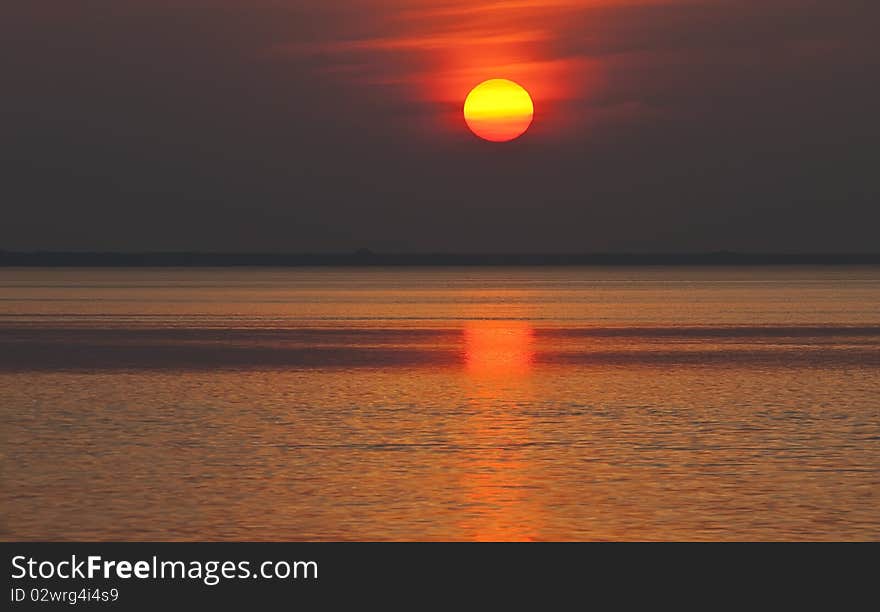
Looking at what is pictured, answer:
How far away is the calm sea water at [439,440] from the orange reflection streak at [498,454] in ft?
0.19

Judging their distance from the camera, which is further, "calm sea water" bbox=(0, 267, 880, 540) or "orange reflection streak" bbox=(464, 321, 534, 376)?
"orange reflection streak" bbox=(464, 321, 534, 376)

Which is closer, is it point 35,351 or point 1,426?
point 1,426

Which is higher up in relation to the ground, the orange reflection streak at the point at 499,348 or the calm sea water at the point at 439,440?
the orange reflection streak at the point at 499,348

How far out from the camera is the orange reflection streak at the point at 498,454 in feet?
58.2

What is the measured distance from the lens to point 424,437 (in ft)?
84.9

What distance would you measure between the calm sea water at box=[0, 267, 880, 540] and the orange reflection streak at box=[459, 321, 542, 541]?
6cm

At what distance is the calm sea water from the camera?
18016 millimetres

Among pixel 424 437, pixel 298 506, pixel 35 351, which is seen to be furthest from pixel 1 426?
pixel 35 351

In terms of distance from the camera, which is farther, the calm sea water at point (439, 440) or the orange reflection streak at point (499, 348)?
the orange reflection streak at point (499, 348)

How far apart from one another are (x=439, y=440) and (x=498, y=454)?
2004 mm

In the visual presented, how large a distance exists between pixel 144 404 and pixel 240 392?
3304mm

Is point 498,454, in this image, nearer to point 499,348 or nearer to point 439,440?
point 439,440
